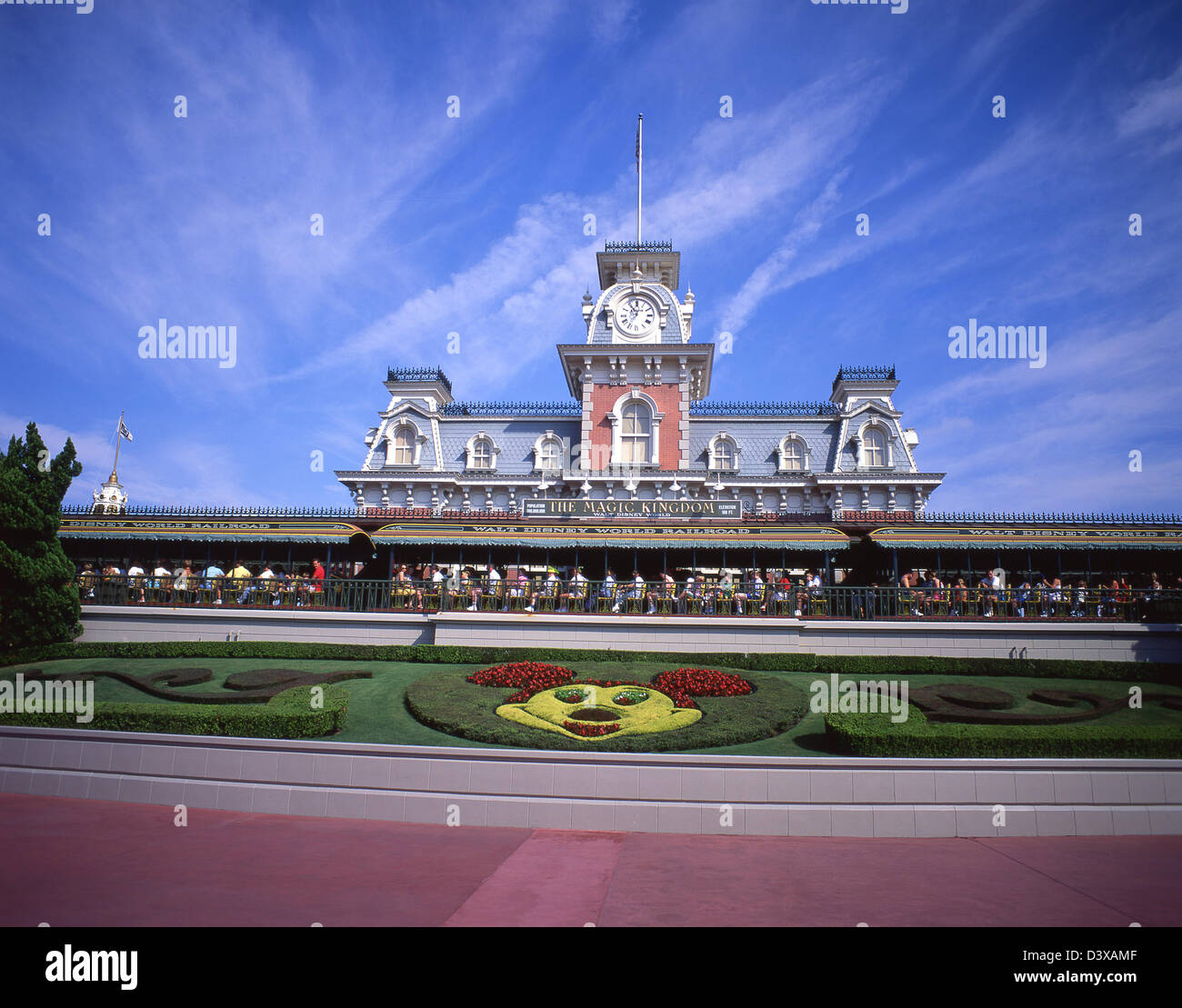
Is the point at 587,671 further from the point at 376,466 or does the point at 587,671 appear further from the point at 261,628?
the point at 376,466

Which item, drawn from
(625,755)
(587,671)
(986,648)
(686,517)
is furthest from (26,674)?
(986,648)

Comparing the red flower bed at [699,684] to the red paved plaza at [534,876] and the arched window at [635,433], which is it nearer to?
the red paved plaza at [534,876]

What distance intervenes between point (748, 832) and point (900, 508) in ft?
93.7

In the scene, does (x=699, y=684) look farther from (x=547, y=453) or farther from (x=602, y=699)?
(x=547, y=453)

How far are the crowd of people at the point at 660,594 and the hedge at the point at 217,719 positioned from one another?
7.78m

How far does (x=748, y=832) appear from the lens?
35.7ft

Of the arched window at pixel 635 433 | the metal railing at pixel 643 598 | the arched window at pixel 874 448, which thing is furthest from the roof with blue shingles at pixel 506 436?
the metal railing at pixel 643 598

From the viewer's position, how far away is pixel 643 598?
2169 cm

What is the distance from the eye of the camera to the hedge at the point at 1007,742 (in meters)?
12.1

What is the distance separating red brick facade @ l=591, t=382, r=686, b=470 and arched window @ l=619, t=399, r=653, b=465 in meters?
0.61

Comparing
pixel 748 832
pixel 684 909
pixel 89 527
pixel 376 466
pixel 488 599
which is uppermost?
pixel 376 466

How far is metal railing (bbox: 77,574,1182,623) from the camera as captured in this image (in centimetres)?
2091

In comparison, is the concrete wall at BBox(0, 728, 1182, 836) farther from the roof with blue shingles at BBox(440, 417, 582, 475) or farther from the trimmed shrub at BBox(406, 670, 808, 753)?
the roof with blue shingles at BBox(440, 417, 582, 475)

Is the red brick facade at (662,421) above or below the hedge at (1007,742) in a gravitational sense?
above
